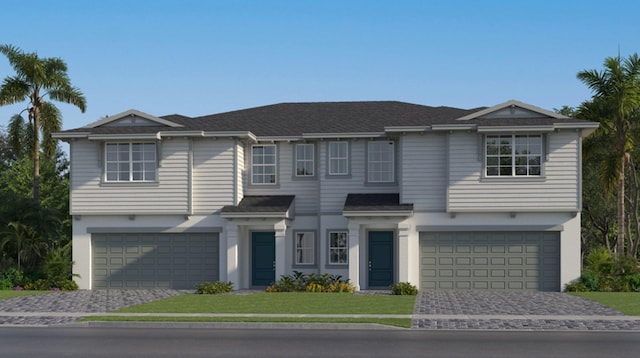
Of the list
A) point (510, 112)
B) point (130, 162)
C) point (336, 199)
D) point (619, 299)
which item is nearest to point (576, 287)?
point (619, 299)

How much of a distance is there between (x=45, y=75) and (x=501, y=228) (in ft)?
68.2

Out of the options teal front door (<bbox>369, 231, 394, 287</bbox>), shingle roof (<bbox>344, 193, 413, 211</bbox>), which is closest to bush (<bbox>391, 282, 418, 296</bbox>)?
teal front door (<bbox>369, 231, 394, 287</bbox>)

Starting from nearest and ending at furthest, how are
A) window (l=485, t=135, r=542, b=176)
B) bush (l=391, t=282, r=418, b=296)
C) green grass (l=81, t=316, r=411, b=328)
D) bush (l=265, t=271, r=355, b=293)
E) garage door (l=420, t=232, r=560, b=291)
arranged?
green grass (l=81, t=316, r=411, b=328) → bush (l=391, t=282, r=418, b=296) → window (l=485, t=135, r=542, b=176) → bush (l=265, t=271, r=355, b=293) → garage door (l=420, t=232, r=560, b=291)

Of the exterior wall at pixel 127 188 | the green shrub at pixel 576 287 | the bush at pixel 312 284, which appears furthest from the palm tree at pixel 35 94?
the green shrub at pixel 576 287

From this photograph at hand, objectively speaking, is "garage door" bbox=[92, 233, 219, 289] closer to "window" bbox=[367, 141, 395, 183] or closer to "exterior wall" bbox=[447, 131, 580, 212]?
"window" bbox=[367, 141, 395, 183]

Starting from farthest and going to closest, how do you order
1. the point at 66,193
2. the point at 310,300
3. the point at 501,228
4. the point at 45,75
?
the point at 66,193 → the point at 45,75 → the point at 501,228 → the point at 310,300

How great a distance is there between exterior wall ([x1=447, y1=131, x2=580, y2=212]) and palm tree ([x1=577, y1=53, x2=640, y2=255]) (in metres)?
4.73

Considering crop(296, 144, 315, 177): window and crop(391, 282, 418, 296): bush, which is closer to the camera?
crop(391, 282, 418, 296): bush

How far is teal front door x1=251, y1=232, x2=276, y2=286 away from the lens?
34594 millimetres

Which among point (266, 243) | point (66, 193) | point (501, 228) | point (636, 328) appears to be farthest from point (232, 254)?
point (66, 193)

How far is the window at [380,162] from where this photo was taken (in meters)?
34.2

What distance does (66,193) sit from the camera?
58219 mm

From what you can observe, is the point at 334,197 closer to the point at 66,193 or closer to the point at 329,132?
the point at 329,132

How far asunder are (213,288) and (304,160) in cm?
668
